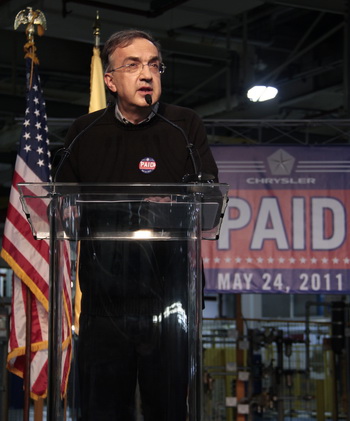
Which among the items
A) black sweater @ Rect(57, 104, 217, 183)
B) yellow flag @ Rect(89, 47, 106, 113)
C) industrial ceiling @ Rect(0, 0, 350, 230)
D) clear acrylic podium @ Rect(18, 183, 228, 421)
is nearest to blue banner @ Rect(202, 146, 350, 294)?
yellow flag @ Rect(89, 47, 106, 113)

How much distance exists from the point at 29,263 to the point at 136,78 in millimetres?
2558

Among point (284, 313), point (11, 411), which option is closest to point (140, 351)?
point (11, 411)

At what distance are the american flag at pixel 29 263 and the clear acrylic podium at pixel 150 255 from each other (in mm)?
2633

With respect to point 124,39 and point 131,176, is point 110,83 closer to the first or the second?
point 124,39

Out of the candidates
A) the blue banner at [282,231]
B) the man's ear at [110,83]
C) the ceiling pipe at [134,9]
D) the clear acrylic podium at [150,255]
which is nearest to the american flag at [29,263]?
the blue banner at [282,231]

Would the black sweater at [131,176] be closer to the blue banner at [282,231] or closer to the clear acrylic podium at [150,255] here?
the clear acrylic podium at [150,255]

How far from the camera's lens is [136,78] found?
1881mm

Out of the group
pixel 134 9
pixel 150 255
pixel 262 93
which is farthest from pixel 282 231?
pixel 150 255

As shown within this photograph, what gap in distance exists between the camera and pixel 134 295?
5.13 feet

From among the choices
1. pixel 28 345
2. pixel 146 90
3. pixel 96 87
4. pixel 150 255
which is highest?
pixel 96 87

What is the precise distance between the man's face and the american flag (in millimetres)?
2430

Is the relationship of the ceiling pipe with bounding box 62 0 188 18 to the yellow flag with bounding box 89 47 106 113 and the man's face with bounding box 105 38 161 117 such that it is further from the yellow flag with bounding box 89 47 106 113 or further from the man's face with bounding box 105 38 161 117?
the man's face with bounding box 105 38 161 117

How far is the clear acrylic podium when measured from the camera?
A: 1569 mm

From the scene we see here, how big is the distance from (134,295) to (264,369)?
20.7 ft
